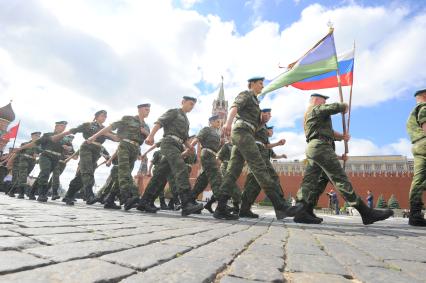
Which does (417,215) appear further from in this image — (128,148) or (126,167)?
(128,148)

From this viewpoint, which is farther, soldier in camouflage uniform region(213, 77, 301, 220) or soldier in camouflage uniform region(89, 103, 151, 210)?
soldier in camouflage uniform region(89, 103, 151, 210)

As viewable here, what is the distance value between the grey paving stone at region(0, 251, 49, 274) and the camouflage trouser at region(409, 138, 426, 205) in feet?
16.5

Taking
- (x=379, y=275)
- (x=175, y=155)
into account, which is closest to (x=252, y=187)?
(x=175, y=155)

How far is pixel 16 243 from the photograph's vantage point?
152 cm

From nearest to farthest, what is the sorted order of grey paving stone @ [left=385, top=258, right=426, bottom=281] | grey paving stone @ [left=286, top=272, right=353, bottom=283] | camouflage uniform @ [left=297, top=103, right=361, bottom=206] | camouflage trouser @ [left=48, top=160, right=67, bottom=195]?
grey paving stone @ [left=286, top=272, right=353, bottom=283], grey paving stone @ [left=385, top=258, right=426, bottom=281], camouflage uniform @ [left=297, top=103, right=361, bottom=206], camouflage trouser @ [left=48, top=160, right=67, bottom=195]

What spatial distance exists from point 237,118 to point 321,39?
3.10m

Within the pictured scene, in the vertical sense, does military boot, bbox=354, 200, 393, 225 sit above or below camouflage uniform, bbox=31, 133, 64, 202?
below

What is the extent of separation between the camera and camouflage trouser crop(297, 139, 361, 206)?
4.00 m

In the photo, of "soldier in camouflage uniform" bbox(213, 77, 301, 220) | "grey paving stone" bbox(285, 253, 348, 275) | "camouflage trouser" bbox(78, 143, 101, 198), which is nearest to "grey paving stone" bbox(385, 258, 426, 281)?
"grey paving stone" bbox(285, 253, 348, 275)

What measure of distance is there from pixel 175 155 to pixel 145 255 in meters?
3.57

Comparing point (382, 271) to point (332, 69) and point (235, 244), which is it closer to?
point (235, 244)

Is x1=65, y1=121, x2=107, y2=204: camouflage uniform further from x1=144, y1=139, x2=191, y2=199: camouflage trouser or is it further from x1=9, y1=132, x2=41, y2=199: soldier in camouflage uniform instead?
x1=9, y1=132, x2=41, y2=199: soldier in camouflage uniform

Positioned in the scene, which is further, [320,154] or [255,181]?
[255,181]

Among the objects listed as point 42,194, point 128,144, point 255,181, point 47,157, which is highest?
point 128,144
